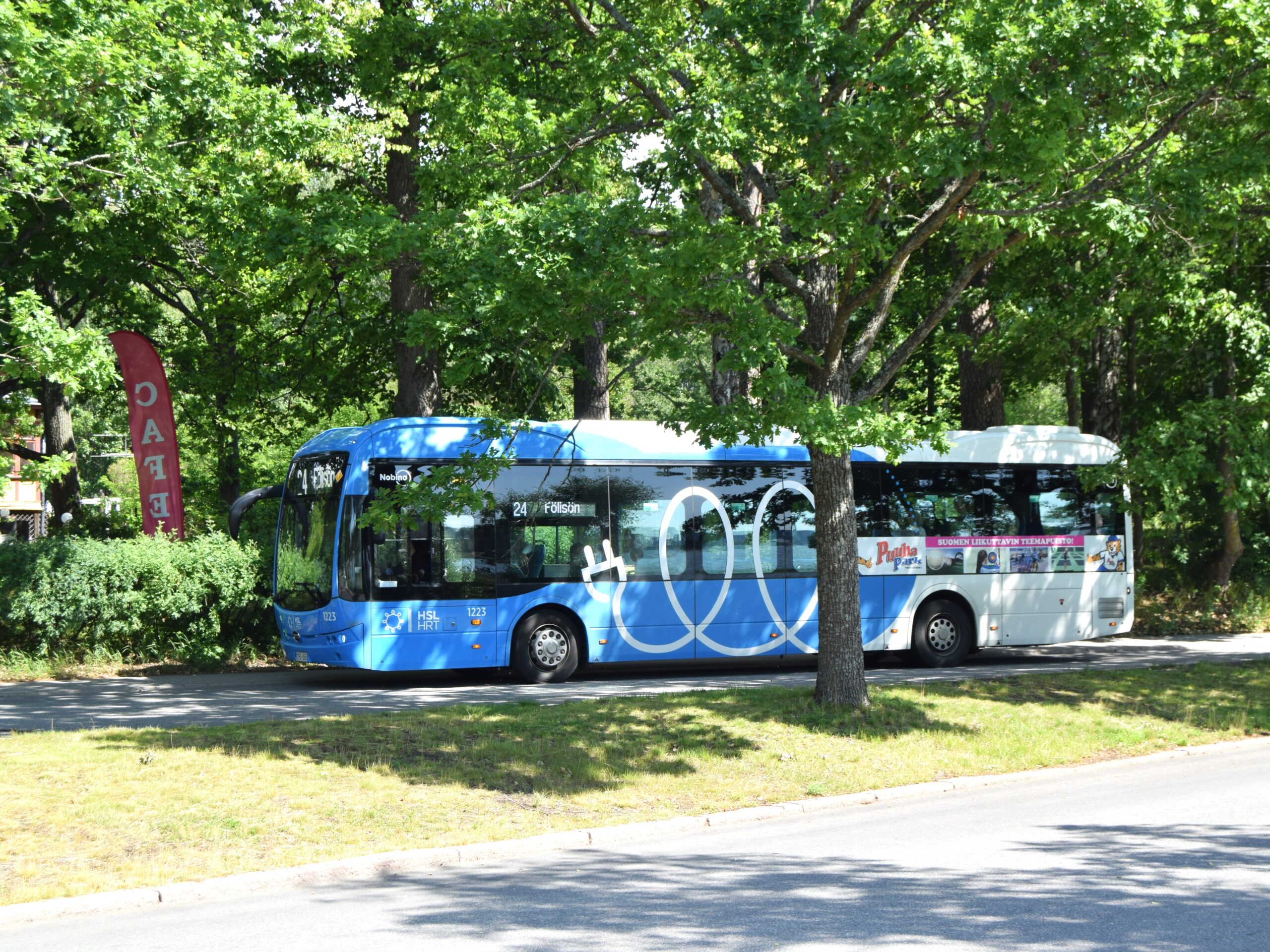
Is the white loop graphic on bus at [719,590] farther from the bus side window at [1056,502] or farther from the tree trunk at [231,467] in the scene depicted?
the tree trunk at [231,467]

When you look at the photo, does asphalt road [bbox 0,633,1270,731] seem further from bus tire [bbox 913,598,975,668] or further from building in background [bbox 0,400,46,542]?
building in background [bbox 0,400,46,542]

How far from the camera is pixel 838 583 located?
12117 mm

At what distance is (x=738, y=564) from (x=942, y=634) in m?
3.48

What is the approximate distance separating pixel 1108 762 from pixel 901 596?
650 centimetres

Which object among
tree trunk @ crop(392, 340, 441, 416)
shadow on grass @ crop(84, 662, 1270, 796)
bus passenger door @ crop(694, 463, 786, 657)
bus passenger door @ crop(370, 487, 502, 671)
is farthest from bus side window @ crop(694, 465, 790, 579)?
tree trunk @ crop(392, 340, 441, 416)

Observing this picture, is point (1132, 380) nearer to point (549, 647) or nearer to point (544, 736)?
point (549, 647)

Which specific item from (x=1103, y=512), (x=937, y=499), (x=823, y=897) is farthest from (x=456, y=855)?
(x=1103, y=512)

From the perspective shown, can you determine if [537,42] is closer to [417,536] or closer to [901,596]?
[417,536]

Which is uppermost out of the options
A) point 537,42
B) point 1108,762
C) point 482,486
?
point 537,42

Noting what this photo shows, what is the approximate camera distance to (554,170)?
43.7 feet

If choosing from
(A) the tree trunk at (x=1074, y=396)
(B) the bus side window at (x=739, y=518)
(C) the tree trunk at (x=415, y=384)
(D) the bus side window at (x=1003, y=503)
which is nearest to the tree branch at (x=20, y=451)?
(C) the tree trunk at (x=415, y=384)

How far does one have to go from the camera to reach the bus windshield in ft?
51.4

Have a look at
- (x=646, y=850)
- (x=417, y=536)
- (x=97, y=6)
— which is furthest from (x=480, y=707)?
(x=97, y=6)

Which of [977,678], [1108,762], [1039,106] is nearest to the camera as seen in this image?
[1039,106]
